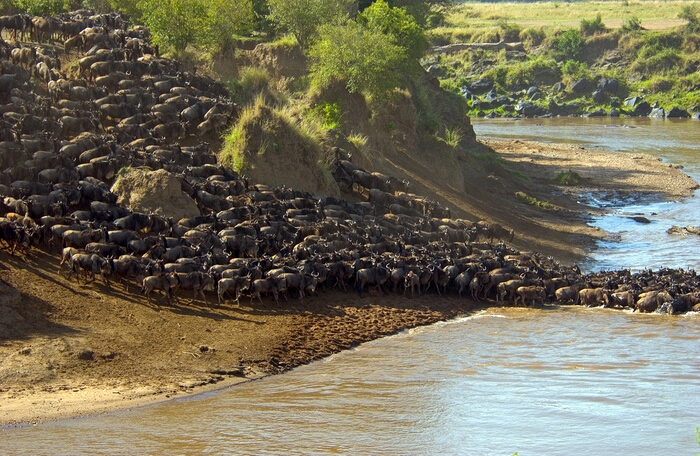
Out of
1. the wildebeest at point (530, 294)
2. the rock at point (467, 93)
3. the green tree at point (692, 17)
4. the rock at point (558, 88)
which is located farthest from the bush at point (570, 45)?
the wildebeest at point (530, 294)

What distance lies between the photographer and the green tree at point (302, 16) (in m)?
29.0

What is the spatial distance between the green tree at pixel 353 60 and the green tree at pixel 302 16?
5.19 ft

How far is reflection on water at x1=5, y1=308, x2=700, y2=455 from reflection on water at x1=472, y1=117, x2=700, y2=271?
7.79 m

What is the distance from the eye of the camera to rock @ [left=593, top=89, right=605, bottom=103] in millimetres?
70500

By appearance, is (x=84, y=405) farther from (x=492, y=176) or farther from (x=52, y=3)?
(x=492, y=176)

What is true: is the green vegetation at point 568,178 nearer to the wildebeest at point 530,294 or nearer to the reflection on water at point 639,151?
the reflection on water at point 639,151

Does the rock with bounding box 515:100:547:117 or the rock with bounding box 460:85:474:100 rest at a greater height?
the rock with bounding box 460:85:474:100

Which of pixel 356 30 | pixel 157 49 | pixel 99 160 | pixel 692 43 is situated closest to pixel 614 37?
pixel 692 43

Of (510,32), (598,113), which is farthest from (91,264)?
(510,32)

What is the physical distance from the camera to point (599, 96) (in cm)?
7062

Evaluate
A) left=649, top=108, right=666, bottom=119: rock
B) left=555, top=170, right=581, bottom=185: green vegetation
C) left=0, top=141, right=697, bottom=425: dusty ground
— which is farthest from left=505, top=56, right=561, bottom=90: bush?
left=0, top=141, right=697, bottom=425: dusty ground

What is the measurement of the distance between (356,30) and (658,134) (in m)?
33.3

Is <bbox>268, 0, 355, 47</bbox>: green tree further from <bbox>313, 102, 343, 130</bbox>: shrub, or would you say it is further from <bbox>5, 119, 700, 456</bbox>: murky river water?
<bbox>5, 119, 700, 456</bbox>: murky river water

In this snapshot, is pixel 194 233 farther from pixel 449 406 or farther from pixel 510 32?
pixel 510 32
